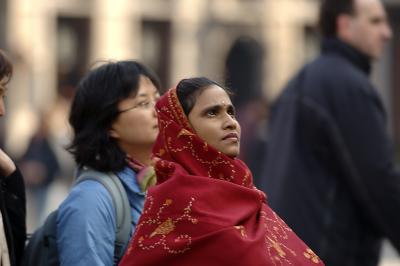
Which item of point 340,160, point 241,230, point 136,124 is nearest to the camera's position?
point 241,230

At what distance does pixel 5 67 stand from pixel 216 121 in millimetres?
843

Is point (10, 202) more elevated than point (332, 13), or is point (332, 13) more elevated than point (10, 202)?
point (332, 13)

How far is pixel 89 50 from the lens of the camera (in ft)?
92.4

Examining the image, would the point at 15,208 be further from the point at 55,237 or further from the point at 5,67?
the point at 5,67

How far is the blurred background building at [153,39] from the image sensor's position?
2675 centimetres

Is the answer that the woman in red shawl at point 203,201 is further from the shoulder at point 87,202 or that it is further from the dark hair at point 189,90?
the shoulder at point 87,202

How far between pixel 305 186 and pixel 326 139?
23 centimetres

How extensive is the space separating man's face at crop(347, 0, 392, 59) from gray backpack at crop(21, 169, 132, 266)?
2166 mm

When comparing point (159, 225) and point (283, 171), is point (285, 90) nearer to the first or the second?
point (283, 171)

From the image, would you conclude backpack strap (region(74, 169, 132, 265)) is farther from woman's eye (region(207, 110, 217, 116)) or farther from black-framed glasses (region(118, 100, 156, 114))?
woman's eye (region(207, 110, 217, 116))

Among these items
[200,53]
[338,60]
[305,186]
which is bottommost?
[200,53]

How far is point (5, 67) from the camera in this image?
473 centimetres

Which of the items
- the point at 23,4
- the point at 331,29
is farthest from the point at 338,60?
the point at 23,4

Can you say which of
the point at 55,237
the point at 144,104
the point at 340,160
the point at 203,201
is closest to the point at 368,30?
the point at 340,160
